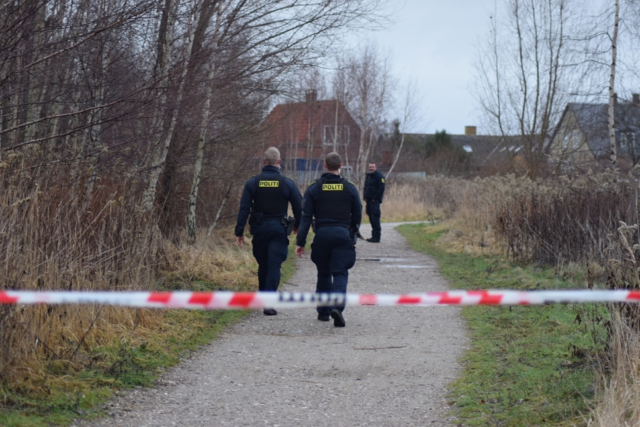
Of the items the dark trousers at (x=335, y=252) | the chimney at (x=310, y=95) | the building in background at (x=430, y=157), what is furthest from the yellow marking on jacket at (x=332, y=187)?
the building in background at (x=430, y=157)

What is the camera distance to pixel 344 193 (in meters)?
8.33

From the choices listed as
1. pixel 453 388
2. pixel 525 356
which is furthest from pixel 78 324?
pixel 525 356

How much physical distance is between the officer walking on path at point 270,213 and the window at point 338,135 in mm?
26820

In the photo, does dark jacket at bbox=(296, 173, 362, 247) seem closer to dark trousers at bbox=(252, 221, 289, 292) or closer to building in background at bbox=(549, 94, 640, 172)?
dark trousers at bbox=(252, 221, 289, 292)

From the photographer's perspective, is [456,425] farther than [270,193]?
No

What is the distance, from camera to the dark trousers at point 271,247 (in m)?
8.70

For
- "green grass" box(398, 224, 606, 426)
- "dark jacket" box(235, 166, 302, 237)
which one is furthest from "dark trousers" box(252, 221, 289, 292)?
"green grass" box(398, 224, 606, 426)

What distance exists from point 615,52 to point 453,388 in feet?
48.7

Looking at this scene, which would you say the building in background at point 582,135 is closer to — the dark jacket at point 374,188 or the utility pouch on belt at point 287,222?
the dark jacket at point 374,188

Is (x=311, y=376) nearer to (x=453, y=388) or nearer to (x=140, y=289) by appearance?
(x=453, y=388)

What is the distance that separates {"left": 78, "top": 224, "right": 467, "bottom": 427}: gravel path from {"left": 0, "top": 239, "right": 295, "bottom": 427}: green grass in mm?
132

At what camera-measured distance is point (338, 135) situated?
36250 millimetres

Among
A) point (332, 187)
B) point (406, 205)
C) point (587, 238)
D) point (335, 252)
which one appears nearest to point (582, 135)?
point (406, 205)

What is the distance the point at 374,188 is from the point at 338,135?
1953cm
